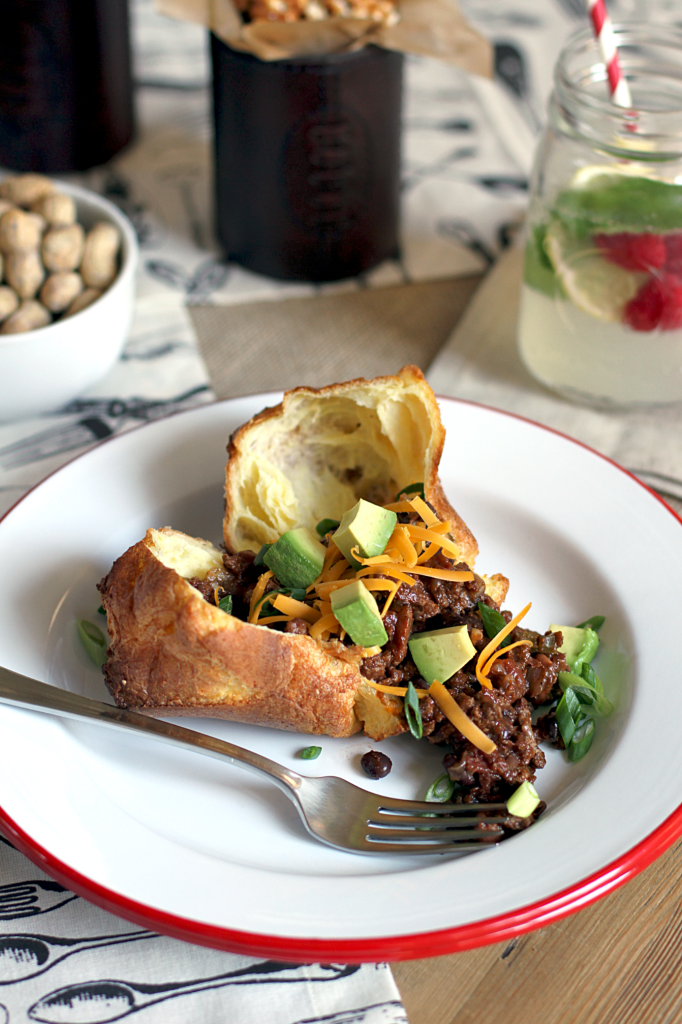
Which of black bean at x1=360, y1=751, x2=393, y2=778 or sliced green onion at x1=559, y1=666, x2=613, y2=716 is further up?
sliced green onion at x1=559, y1=666, x2=613, y2=716

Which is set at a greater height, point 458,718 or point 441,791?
point 458,718

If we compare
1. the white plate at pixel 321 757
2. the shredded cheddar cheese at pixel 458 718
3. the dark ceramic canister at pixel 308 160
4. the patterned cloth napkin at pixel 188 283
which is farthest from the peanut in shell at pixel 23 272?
A: the shredded cheddar cheese at pixel 458 718

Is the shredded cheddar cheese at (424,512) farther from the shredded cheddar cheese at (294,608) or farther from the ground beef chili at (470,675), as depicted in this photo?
the shredded cheddar cheese at (294,608)

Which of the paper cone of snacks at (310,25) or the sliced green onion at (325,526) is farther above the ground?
the paper cone of snacks at (310,25)

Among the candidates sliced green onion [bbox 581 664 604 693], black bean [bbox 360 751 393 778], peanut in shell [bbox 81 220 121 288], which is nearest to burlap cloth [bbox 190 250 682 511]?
peanut in shell [bbox 81 220 121 288]

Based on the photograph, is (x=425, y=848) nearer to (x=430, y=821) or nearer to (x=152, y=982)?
(x=430, y=821)

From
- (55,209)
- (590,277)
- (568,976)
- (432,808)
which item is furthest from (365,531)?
(55,209)

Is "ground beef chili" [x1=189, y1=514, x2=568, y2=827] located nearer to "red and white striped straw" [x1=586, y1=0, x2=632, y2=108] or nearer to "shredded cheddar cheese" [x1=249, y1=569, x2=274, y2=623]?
"shredded cheddar cheese" [x1=249, y1=569, x2=274, y2=623]
